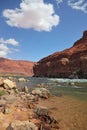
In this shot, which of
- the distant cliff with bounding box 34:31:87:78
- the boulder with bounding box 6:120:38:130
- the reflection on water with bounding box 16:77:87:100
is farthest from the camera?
the distant cliff with bounding box 34:31:87:78

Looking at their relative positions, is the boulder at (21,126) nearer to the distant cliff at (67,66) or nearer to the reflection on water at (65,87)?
the reflection on water at (65,87)

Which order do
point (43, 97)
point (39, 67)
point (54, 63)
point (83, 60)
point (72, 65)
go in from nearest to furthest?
point (43, 97) < point (83, 60) < point (72, 65) < point (54, 63) < point (39, 67)

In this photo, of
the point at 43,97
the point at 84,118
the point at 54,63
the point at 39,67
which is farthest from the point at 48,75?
the point at 84,118

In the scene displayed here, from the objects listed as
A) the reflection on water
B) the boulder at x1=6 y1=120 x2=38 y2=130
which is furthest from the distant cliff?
the boulder at x1=6 y1=120 x2=38 y2=130

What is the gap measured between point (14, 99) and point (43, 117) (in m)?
5.43

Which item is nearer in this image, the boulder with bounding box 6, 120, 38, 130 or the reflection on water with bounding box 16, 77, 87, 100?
the boulder with bounding box 6, 120, 38, 130

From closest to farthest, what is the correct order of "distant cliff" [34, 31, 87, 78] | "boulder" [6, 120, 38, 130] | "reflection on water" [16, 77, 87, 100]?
"boulder" [6, 120, 38, 130], "reflection on water" [16, 77, 87, 100], "distant cliff" [34, 31, 87, 78]

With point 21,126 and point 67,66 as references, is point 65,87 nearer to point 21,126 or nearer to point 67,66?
point 21,126

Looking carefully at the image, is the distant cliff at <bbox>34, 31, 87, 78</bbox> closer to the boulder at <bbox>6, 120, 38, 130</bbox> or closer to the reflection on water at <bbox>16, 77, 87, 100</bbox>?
the reflection on water at <bbox>16, 77, 87, 100</bbox>

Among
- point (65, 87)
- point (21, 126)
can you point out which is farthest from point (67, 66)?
point (21, 126)

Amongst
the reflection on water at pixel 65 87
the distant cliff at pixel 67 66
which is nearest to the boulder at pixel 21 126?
the reflection on water at pixel 65 87

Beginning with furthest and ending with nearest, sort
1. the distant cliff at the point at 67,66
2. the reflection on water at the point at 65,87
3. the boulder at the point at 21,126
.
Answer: the distant cliff at the point at 67,66, the reflection on water at the point at 65,87, the boulder at the point at 21,126

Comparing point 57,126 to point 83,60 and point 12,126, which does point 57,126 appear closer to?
point 12,126

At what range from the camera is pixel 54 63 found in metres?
134
